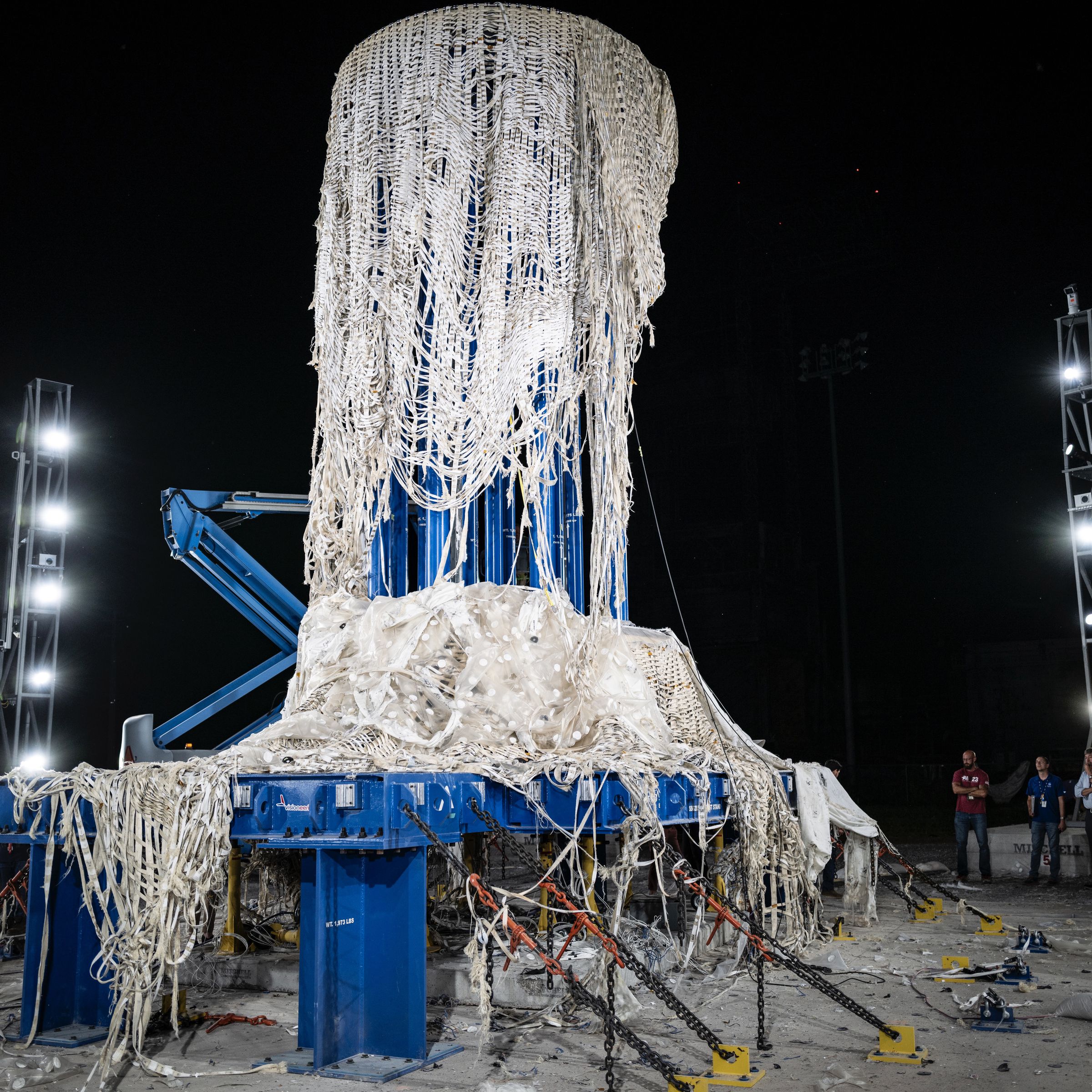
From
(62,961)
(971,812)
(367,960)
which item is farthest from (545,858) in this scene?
(971,812)

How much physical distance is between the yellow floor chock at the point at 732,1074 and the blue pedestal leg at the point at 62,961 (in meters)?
2.88

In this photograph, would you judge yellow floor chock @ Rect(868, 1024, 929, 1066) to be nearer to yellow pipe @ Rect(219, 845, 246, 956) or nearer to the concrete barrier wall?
yellow pipe @ Rect(219, 845, 246, 956)

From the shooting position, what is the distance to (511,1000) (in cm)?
600

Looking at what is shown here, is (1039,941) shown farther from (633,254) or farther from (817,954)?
(633,254)

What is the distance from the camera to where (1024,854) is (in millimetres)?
12227

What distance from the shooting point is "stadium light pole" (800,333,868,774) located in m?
22.5

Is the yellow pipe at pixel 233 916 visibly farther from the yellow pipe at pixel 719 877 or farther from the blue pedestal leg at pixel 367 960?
the yellow pipe at pixel 719 877

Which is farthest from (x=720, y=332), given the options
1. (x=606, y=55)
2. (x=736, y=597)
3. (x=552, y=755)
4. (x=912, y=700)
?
(x=552, y=755)

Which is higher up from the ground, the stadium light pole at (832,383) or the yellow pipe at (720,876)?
the stadium light pole at (832,383)

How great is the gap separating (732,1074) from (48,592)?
38.0 feet

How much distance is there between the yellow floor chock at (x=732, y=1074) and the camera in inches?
176

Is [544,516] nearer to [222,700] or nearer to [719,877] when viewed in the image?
[719,877]

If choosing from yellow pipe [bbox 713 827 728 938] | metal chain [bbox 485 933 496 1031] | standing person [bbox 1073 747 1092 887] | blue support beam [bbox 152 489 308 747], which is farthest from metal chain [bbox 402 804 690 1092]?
standing person [bbox 1073 747 1092 887]

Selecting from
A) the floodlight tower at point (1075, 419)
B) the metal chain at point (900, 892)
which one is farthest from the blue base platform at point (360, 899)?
the floodlight tower at point (1075, 419)
